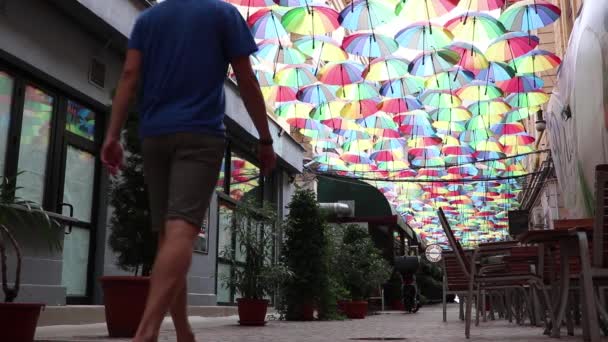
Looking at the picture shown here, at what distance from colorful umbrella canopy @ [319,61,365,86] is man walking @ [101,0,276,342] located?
409 inches

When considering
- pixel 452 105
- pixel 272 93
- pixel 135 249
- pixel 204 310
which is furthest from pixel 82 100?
pixel 452 105

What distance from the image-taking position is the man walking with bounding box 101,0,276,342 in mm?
2613

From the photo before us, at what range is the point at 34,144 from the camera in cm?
804

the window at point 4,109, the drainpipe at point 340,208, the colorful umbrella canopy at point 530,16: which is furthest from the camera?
the drainpipe at point 340,208

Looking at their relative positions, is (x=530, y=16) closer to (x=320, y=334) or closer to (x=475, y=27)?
(x=475, y=27)

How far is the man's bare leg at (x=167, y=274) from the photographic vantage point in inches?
94.6

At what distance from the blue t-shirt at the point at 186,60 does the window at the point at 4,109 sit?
525 centimetres

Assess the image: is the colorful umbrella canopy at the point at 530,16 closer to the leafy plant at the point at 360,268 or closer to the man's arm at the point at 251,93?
the leafy plant at the point at 360,268

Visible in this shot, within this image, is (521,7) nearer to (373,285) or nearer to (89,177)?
(373,285)

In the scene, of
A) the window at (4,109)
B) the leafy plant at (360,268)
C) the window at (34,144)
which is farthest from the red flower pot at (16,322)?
the leafy plant at (360,268)

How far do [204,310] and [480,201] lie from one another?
2512 cm

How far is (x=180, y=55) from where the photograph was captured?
2.82 meters

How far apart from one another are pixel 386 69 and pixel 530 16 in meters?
2.95

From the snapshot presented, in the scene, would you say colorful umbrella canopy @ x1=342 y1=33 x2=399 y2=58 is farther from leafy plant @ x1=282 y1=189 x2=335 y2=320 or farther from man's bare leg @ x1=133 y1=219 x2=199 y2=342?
man's bare leg @ x1=133 y1=219 x2=199 y2=342
